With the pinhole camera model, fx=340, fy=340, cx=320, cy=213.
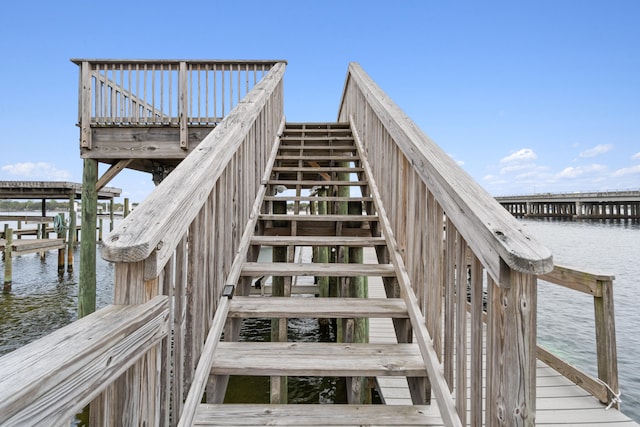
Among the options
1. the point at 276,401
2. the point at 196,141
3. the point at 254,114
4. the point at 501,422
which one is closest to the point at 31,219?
the point at 196,141

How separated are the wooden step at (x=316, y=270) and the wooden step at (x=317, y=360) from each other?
53 cm

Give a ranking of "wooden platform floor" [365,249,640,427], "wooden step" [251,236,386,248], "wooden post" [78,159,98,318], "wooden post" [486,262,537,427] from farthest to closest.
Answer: "wooden post" [78,159,98,318], "wooden step" [251,236,386,248], "wooden platform floor" [365,249,640,427], "wooden post" [486,262,537,427]

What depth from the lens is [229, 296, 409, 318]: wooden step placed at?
1938mm

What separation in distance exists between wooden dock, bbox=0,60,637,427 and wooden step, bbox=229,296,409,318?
1cm

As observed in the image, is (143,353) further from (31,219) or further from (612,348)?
(31,219)

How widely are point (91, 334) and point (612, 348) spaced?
3090mm

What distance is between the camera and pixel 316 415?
4.91 feet

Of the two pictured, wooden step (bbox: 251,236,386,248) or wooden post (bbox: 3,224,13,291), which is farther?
wooden post (bbox: 3,224,13,291)

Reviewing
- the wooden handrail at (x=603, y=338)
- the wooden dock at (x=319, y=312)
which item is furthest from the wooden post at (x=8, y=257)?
the wooden handrail at (x=603, y=338)

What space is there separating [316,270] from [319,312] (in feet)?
1.32

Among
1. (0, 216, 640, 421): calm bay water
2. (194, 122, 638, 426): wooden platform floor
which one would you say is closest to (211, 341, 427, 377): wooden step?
(194, 122, 638, 426): wooden platform floor

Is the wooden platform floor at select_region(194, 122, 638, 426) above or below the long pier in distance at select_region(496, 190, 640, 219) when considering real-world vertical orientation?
below

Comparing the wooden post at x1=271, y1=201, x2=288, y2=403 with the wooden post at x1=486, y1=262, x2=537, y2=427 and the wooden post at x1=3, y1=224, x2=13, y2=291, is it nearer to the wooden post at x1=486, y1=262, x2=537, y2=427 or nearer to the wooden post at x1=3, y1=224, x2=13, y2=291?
the wooden post at x1=486, y1=262, x2=537, y2=427

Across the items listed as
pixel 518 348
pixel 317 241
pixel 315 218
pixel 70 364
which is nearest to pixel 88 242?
pixel 315 218
